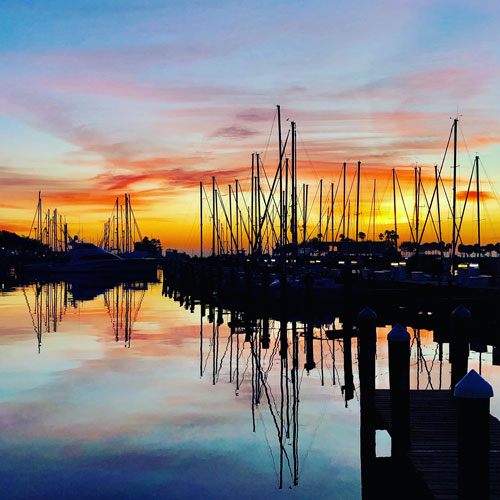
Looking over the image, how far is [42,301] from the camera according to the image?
55.6 metres

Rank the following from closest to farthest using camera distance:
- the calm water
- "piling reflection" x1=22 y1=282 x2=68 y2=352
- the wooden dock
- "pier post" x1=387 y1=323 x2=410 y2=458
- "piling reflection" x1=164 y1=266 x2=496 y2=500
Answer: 1. the wooden dock
2. "pier post" x1=387 y1=323 x2=410 y2=458
3. the calm water
4. "piling reflection" x1=164 y1=266 x2=496 y2=500
5. "piling reflection" x1=22 y1=282 x2=68 y2=352

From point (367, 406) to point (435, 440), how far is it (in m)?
1.94

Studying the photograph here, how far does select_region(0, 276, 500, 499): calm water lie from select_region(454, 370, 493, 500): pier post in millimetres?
5373

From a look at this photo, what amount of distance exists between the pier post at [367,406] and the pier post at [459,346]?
1813mm

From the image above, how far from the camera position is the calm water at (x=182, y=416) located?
12703mm

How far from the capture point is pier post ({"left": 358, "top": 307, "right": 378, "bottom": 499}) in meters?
12.3

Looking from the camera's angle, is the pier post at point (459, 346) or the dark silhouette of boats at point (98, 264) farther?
the dark silhouette of boats at point (98, 264)

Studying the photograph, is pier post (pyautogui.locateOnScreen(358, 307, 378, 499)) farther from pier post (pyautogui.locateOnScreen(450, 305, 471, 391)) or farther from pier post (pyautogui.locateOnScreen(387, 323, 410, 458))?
pier post (pyautogui.locateOnScreen(450, 305, 471, 391))

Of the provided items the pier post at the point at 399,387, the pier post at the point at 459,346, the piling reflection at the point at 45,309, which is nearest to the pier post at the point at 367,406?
the pier post at the point at 399,387

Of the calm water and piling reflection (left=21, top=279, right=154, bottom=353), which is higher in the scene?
piling reflection (left=21, top=279, right=154, bottom=353)

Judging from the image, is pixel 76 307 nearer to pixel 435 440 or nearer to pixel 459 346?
pixel 459 346

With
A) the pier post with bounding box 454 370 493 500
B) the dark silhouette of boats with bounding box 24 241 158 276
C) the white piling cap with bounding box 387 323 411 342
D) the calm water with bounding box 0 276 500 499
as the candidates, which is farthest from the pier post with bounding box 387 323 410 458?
the dark silhouette of boats with bounding box 24 241 158 276

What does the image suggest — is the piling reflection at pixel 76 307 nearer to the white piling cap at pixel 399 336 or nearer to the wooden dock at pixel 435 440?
the wooden dock at pixel 435 440

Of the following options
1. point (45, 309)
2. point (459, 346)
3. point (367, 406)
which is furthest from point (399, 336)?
point (45, 309)
